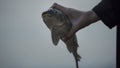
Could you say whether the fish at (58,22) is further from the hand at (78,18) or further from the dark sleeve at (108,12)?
the dark sleeve at (108,12)

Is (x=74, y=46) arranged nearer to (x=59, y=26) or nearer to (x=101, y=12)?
(x=59, y=26)

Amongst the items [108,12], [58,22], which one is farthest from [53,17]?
[108,12]

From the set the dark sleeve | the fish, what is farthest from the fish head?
the dark sleeve

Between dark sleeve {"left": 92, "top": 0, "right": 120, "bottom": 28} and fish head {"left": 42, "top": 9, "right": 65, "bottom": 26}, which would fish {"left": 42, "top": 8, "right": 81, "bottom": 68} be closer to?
fish head {"left": 42, "top": 9, "right": 65, "bottom": 26}

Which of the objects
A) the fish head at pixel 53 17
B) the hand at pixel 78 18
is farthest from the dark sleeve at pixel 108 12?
the fish head at pixel 53 17

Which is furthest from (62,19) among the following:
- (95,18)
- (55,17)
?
(95,18)
